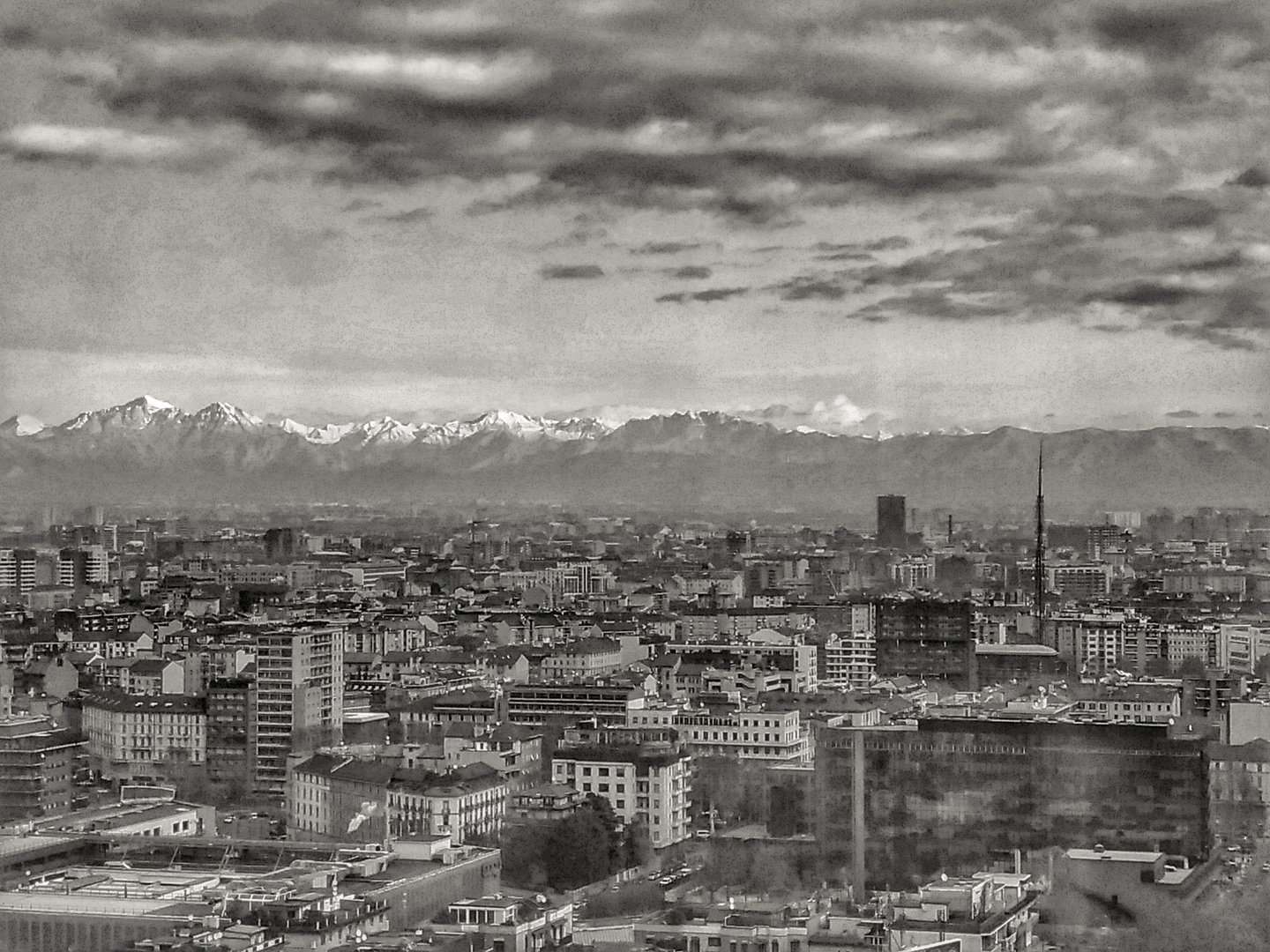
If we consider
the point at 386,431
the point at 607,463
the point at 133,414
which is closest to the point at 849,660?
the point at 607,463

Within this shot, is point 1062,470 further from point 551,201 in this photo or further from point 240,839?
point 240,839

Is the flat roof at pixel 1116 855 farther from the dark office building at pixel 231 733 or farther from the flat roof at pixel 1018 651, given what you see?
the flat roof at pixel 1018 651

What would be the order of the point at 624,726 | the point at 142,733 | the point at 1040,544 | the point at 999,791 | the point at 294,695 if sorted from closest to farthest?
the point at 999,791
the point at 624,726
the point at 142,733
the point at 294,695
the point at 1040,544

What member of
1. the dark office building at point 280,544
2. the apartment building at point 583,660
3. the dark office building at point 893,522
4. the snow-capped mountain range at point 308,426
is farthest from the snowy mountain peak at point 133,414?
the dark office building at point 893,522

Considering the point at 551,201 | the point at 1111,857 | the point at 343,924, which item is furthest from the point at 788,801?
the point at 551,201

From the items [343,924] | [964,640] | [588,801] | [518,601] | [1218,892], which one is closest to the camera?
[343,924]

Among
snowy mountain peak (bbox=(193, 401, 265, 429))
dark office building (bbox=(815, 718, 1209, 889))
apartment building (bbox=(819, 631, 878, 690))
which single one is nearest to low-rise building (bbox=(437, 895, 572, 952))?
dark office building (bbox=(815, 718, 1209, 889))

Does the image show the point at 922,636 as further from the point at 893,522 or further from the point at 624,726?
the point at 624,726
